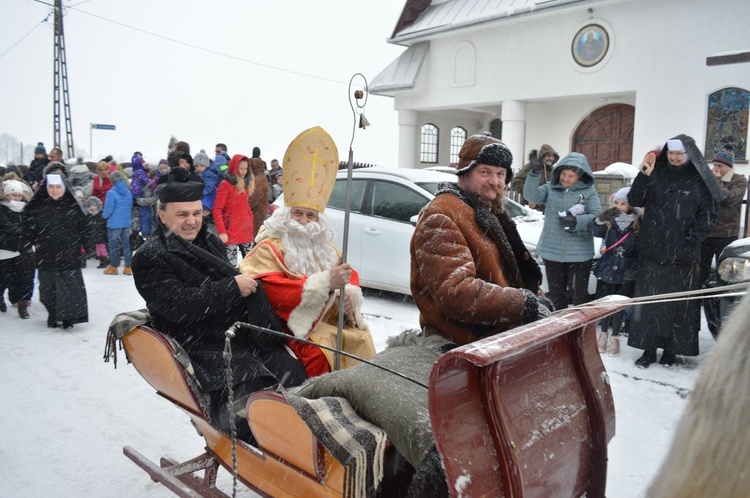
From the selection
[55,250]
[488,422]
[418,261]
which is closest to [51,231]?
[55,250]

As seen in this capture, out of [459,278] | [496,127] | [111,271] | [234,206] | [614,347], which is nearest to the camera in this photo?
[459,278]

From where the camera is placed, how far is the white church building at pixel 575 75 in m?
12.6

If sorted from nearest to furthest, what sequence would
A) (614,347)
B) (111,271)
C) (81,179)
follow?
(614,347)
(111,271)
(81,179)

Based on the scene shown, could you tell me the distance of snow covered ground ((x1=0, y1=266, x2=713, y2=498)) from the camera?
3.45 metres

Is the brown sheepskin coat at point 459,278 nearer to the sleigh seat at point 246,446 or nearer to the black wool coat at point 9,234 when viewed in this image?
the sleigh seat at point 246,446

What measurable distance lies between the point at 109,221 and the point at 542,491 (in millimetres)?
9231

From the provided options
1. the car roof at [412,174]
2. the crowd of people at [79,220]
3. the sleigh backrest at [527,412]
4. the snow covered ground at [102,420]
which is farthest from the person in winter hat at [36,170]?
the sleigh backrest at [527,412]

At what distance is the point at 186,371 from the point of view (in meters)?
2.79

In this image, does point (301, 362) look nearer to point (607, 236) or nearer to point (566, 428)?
point (566, 428)

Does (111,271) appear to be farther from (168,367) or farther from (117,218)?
(168,367)

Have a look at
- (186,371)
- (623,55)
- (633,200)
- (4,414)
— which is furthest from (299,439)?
(623,55)

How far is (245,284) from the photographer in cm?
304

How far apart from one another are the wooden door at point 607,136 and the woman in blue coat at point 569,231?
1050 cm

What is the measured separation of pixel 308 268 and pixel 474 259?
1318mm
